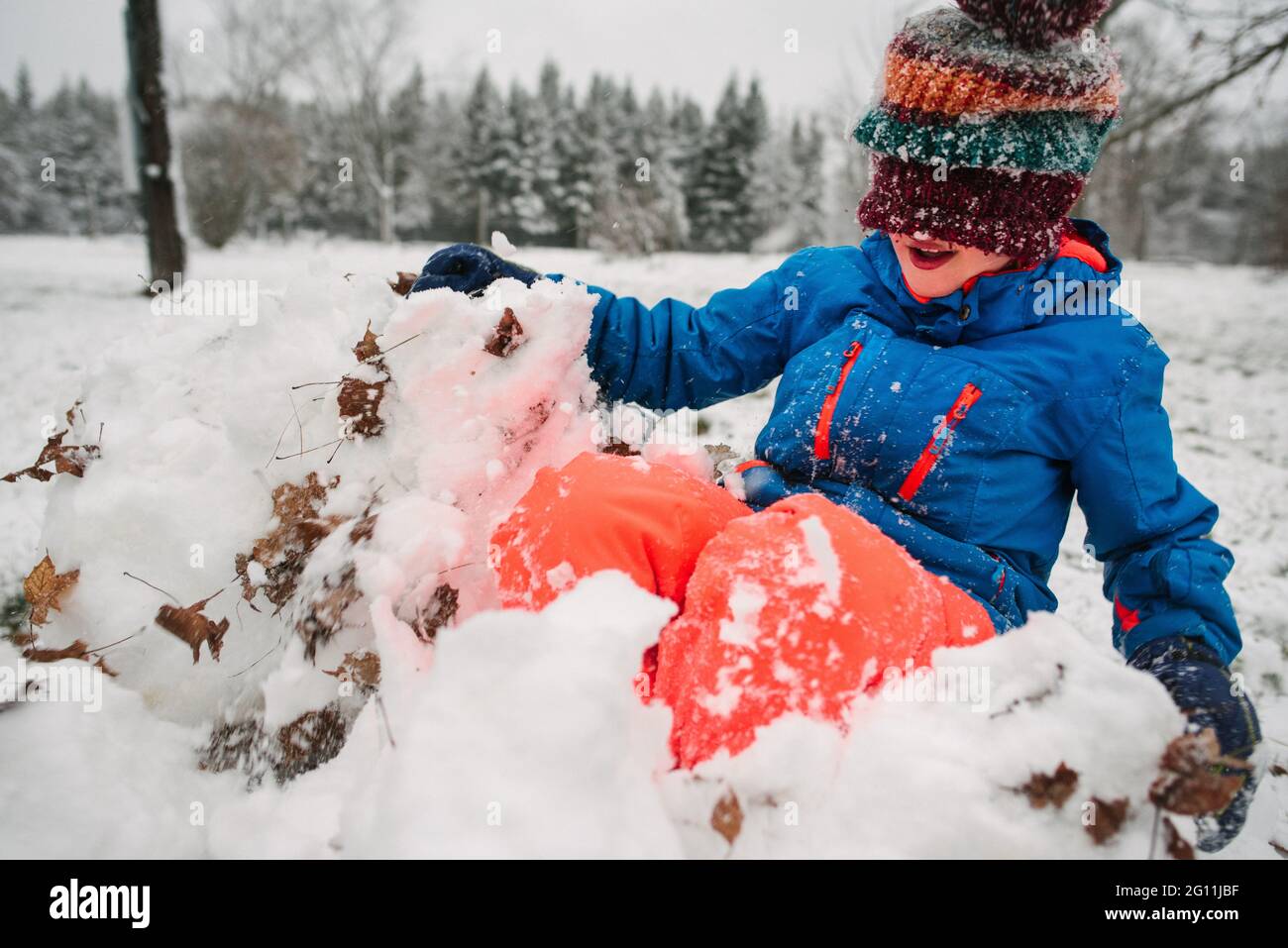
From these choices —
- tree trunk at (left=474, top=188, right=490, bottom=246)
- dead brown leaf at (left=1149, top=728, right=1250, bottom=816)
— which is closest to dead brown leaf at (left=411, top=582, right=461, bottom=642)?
dead brown leaf at (left=1149, top=728, right=1250, bottom=816)

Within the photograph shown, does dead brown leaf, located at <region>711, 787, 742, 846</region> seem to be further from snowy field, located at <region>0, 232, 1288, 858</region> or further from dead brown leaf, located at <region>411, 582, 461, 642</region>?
dead brown leaf, located at <region>411, 582, 461, 642</region>

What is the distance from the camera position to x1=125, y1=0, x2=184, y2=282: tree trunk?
21.9 ft

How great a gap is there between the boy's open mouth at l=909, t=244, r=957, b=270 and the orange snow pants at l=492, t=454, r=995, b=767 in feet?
2.03

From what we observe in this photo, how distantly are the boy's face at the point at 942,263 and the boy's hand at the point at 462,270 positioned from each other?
0.91 meters

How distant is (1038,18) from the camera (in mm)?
1271

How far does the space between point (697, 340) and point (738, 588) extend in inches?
34.6

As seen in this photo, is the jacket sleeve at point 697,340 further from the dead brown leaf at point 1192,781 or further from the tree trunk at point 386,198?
the tree trunk at point 386,198

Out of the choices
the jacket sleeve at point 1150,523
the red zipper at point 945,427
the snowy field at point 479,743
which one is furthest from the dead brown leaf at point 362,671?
the jacket sleeve at point 1150,523

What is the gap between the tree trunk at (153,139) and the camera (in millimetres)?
6664

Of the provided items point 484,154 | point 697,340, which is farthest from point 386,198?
point 697,340

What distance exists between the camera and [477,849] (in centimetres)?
80

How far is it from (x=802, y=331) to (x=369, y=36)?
75.8 ft

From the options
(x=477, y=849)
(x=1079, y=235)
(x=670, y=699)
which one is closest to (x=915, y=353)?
(x=1079, y=235)
